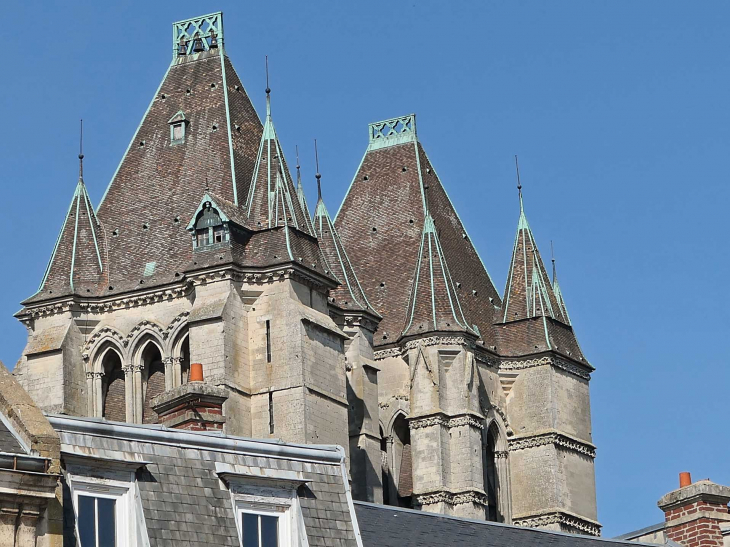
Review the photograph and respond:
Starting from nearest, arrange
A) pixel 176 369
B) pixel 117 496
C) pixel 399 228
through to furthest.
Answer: pixel 117 496 < pixel 176 369 < pixel 399 228

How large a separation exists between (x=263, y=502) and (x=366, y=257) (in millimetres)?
56661

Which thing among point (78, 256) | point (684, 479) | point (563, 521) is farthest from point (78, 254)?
point (684, 479)

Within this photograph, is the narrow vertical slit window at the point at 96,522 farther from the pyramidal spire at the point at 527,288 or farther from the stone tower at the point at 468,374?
the pyramidal spire at the point at 527,288

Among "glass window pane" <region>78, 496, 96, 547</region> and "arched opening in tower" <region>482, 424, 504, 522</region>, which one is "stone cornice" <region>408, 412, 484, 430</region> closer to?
"arched opening in tower" <region>482, 424, 504, 522</region>

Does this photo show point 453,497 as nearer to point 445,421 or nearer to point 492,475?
point 445,421

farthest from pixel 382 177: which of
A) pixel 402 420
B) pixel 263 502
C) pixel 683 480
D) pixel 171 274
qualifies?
pixel 263 502

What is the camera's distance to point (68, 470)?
19906mm

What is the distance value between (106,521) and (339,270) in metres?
49.2

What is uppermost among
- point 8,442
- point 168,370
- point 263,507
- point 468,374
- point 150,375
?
point 468,374

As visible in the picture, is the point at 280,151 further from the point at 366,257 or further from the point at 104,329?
the point at 366,257

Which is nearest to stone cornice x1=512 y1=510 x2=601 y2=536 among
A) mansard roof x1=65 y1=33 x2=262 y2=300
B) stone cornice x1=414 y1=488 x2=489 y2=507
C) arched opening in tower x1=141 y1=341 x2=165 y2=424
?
stone cornice x1=414 y1=488 x2=489 y2=507

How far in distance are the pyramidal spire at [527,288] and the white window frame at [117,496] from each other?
5553 cm

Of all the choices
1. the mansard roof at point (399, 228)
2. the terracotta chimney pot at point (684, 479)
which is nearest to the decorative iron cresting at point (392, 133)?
the mansard roof at point (399, 228)

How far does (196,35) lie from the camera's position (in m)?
71.1
